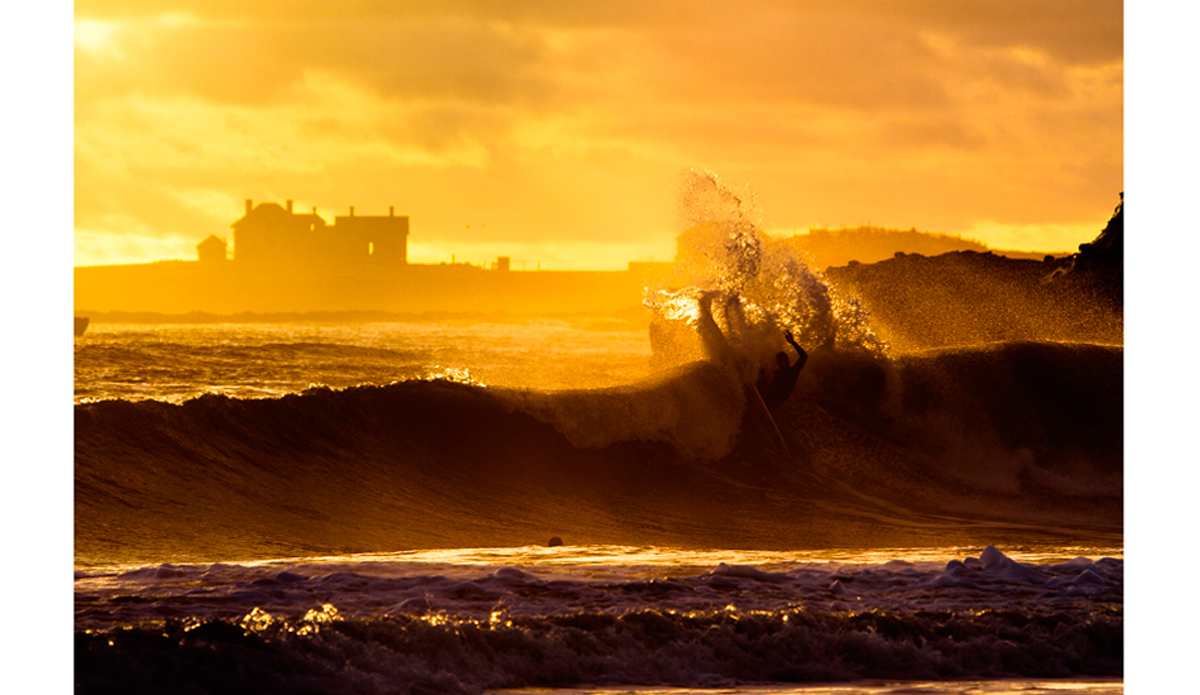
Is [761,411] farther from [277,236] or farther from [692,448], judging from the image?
[277,236]

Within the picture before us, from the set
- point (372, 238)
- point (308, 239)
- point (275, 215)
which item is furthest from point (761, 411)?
point (275, 215)

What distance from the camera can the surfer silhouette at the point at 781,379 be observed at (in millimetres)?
12281

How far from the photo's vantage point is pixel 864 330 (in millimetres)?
12914

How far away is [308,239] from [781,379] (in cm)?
1147

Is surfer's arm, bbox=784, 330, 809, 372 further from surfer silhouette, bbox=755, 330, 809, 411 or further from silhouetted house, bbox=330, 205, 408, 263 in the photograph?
silhouetted house, bbox=330, 205, 408, 263

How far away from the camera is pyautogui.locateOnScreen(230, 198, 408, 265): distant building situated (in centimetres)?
1765

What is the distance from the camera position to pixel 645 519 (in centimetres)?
1006

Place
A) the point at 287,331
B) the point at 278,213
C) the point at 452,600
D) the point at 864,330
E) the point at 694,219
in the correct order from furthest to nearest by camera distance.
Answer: the point at 287,331
the point at 278,213
the point at 864,330
the point at 694,219
the point at 452,600
